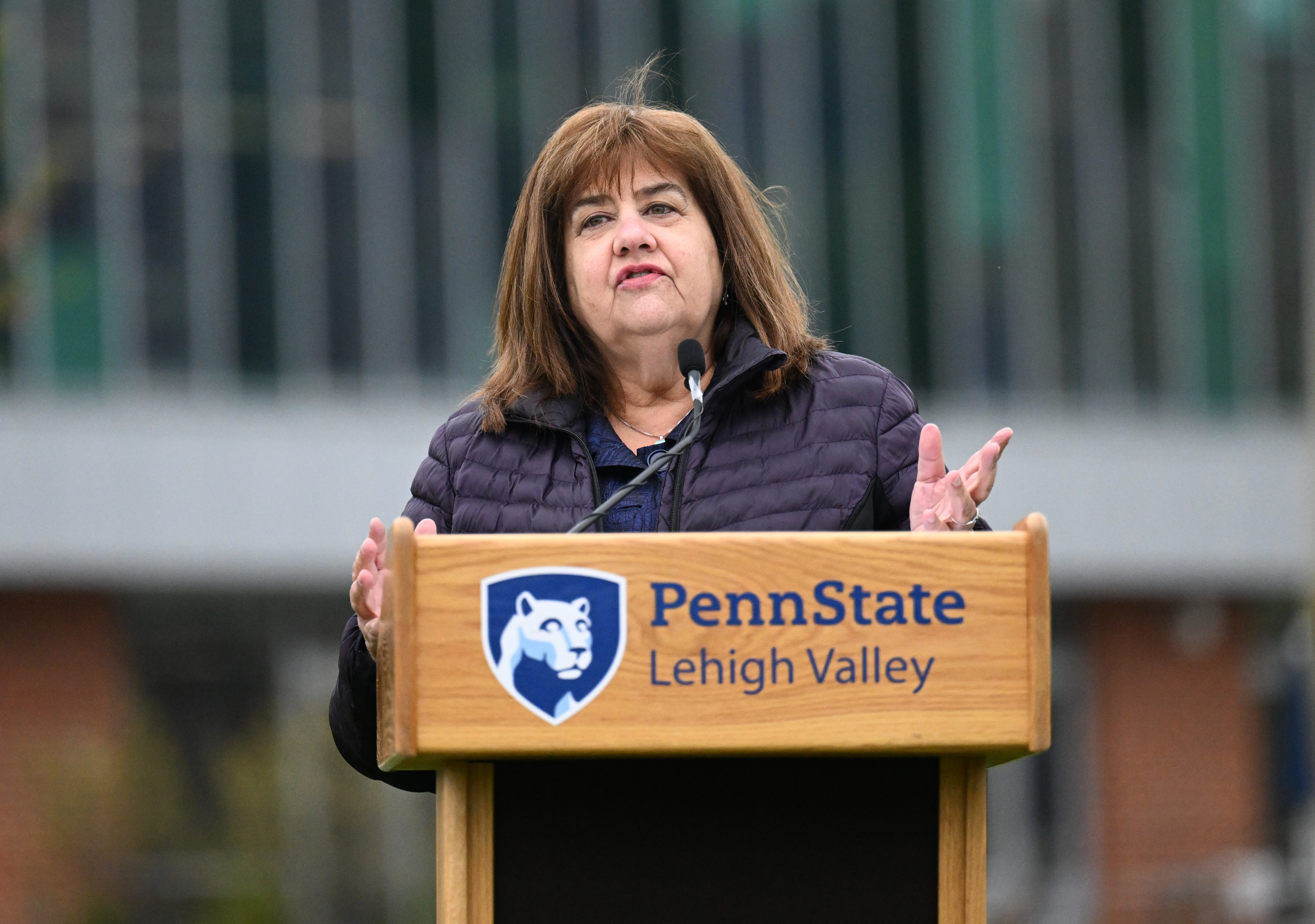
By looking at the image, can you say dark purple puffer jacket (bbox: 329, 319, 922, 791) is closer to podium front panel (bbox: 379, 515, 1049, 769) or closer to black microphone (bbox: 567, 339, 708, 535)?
black microphone (bbox: 567, 339, 708, 535)

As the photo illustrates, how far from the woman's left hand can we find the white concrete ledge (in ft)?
35.1

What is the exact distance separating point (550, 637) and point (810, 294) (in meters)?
10.2

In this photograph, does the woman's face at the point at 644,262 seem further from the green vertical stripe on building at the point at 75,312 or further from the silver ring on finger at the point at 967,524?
the green vertical stripe on building at the point at 75,312

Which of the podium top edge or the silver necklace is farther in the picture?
the silver necklace

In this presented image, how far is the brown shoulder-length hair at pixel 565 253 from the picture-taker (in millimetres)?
2816

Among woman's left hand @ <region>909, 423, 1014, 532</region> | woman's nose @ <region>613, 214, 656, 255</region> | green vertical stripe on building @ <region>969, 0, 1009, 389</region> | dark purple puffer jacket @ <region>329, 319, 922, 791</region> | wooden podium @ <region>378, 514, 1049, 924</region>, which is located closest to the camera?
wooden podium @ <region>378, 514, 1049, 924</region>

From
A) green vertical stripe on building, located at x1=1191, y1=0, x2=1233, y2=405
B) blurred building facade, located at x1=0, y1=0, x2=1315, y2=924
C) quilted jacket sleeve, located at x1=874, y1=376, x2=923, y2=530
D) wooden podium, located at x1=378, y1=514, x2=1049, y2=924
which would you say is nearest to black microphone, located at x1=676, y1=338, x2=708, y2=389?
quilted jacket sleeve, located at x1=874, y1=376, x2=923, y2=530

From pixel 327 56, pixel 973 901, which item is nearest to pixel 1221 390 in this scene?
pixel 327 56

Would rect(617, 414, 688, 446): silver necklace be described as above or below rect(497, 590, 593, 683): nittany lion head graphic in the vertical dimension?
above

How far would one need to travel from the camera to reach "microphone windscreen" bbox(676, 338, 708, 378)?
2650 mm

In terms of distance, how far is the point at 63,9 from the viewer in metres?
13.6

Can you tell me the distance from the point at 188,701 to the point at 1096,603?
7.55 m

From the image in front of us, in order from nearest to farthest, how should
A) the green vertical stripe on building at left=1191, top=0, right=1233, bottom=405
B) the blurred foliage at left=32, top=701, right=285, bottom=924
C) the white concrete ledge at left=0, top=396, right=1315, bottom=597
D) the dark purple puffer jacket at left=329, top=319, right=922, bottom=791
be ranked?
1. the dark purple puffer jacket at left=329, top=319, right=922, bottom=791
2. the blurred foliage at left=32, top=701, right=285, bottom=924
3. the white concrete ledge at left=0, top=396, right=1315, bottom=597
4. the green vertical stripe on building at left=1191, top=0, right=1233, bottom=405

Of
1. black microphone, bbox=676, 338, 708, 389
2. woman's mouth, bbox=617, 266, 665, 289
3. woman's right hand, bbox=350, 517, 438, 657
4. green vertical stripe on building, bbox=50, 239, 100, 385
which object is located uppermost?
green vertical stripe on building, bbox=50, 239, 100, 385
